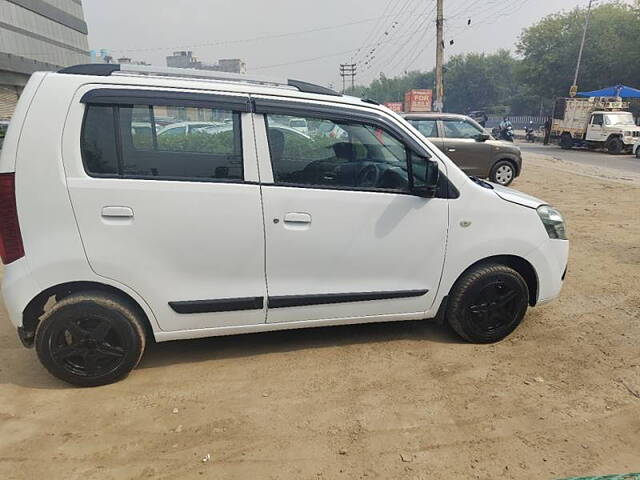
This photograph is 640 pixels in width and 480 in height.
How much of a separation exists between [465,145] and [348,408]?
9.53 metres

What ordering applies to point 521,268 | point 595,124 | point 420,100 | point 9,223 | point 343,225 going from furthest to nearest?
1. point 420,100
2. point 595,124
3. point 521,268
4. point 343,225
5. point 9,223

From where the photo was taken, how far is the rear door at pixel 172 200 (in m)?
2.70

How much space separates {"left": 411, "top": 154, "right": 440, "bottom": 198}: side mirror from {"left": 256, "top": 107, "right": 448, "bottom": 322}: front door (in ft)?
0.21

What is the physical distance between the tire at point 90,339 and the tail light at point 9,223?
41cm

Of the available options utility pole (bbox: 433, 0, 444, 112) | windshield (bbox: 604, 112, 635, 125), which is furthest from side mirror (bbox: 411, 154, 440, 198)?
windshield (bbox: 604, 112, 635, 125)

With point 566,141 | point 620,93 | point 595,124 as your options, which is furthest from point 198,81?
point 620,93

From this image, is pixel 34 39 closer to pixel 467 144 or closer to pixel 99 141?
pixel 467 144

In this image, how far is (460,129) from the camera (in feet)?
36.2

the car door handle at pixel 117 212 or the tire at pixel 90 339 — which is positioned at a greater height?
the car door handle at pixel 117 212

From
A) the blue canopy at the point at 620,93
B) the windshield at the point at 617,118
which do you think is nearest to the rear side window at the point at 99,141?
the windshield at the point at 617,118

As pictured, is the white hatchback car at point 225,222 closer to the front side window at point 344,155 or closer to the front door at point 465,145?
the front side window at point 344,155

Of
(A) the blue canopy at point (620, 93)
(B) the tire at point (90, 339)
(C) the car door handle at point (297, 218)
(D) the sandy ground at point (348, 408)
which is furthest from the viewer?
(A) the blue canopy at point (620, 93)

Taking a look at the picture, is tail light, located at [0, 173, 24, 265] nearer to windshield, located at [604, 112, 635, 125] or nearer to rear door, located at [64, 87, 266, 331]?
rear door, located at [64, 87, 266, 331]

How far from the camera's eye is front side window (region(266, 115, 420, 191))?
10.0 ft
